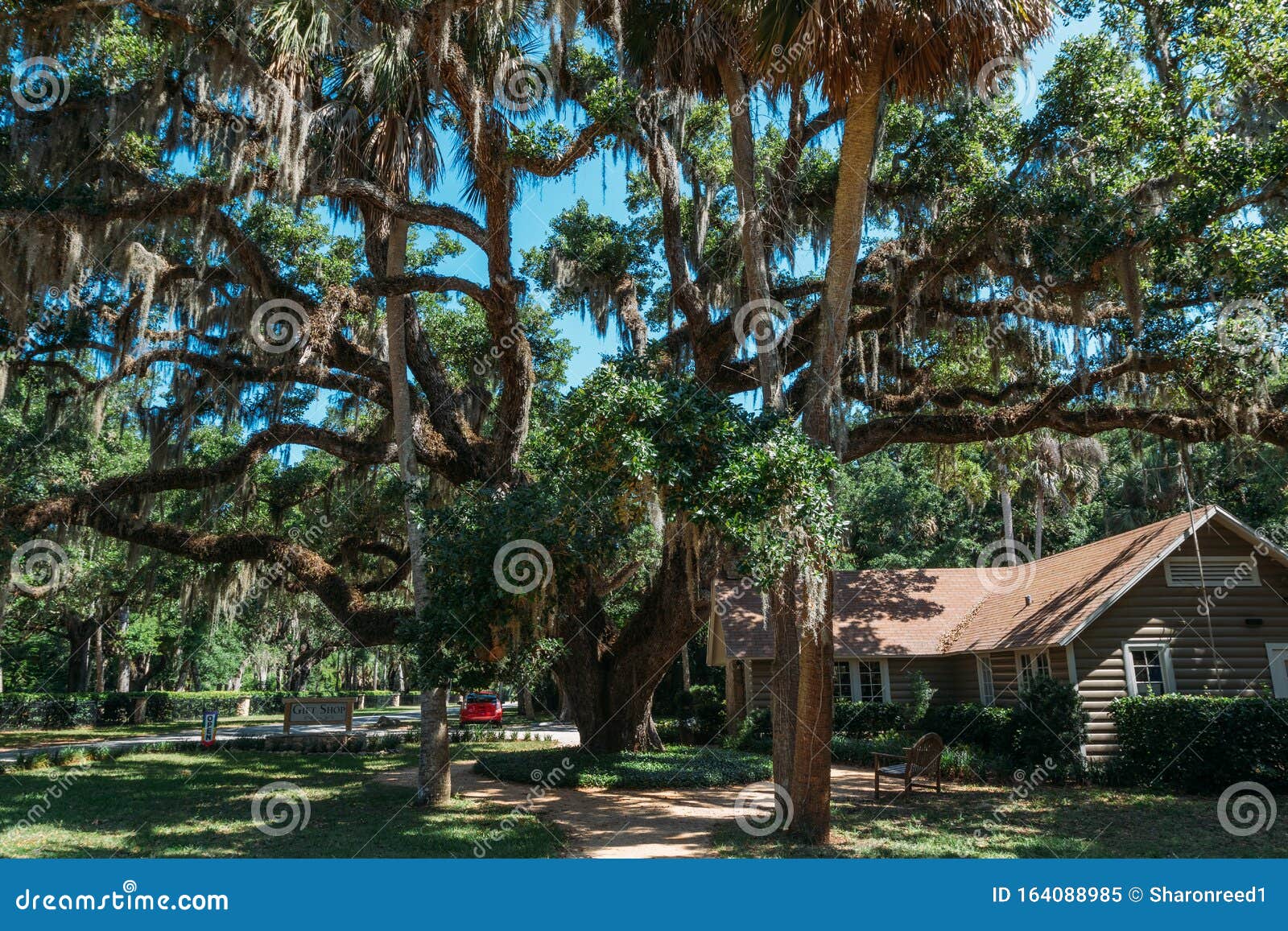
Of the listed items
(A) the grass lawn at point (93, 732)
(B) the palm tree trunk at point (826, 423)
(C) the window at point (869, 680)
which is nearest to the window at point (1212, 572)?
(C) the window at point (869, 680)

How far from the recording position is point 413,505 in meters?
11.8

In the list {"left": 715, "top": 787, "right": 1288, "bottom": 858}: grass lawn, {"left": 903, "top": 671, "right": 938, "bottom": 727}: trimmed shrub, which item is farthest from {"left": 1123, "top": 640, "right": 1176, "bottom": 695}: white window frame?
{"left": 903, "top": 671, "right": 938, "bottom": 727}: trimmed shrub

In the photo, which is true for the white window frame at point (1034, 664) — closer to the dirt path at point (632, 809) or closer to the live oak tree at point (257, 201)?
the dirt path at point (632, 809)

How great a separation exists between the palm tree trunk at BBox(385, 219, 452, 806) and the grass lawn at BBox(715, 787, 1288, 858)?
14.3ft

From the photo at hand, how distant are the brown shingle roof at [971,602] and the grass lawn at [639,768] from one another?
136 inches

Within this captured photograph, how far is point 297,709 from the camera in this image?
22172mm

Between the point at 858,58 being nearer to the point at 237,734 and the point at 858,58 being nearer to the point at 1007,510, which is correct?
the point at 1007,510

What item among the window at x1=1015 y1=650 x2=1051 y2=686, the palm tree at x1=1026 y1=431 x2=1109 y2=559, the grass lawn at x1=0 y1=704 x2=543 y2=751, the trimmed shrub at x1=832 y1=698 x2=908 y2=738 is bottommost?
the grass lawn at x1=0 y1=704 x2=543 y2=751

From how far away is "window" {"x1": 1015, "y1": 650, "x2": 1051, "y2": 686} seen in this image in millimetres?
15258

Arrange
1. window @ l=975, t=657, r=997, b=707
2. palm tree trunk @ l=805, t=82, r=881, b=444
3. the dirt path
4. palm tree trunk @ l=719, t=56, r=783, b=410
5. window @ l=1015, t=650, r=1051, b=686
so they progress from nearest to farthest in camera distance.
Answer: the dirt path → palm tree trunk @ l=805, t=82, r=881, b=444 → palm tree trunk @ l=719, t=56, r=783, b=410 → window @ l=1015, t=650, r=1051, b=686 → window @ l=975, t=657, r=997, b=707

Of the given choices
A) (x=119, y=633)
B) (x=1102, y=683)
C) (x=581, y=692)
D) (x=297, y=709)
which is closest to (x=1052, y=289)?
(x=1102, y=683)

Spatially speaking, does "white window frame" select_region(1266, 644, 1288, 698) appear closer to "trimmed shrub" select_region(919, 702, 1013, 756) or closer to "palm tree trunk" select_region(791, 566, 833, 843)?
"trimmed shrub" select_region(919, 702, 1013, 756)

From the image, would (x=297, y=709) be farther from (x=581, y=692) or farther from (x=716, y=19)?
(x=716, y=19)

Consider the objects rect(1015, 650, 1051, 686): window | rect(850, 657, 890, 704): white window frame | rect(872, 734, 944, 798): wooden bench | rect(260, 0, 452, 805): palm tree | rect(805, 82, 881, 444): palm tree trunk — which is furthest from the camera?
rect(850, 657, 890, 704): white window frame
